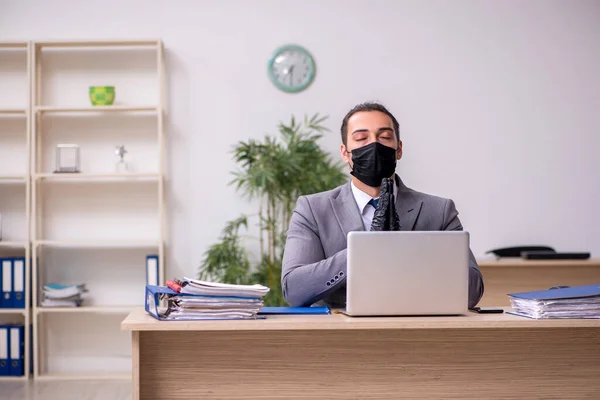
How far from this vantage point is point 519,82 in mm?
5301

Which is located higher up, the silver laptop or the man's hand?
the man's hand

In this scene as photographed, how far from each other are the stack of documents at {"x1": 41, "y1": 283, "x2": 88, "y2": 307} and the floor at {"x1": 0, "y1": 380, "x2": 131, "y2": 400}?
518 millimetres

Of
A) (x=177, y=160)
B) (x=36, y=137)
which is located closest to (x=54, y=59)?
(x=36, y=137)

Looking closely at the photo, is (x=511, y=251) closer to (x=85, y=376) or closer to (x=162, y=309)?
(x=85, y=376)

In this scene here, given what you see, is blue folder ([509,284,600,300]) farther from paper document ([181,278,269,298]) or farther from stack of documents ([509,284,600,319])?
paper document ([181,278,269,298])

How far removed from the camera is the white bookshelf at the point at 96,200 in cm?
526

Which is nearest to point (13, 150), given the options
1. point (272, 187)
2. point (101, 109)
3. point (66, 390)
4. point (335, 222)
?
point (101, 109)

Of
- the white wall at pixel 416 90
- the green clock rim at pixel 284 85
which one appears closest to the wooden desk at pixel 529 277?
the white wall at pixel 416 90

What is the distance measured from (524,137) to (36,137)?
11.2 ft

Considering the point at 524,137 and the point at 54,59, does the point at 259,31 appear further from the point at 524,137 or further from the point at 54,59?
the point at 524,137

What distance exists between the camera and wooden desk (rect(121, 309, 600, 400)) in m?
2.06

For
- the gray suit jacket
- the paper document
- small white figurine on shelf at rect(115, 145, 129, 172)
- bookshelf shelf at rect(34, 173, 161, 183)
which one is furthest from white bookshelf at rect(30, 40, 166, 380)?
the paper document

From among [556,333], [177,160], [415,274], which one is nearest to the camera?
[415,274]

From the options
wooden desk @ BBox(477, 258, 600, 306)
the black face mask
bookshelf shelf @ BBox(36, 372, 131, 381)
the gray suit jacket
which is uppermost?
the black face mask
